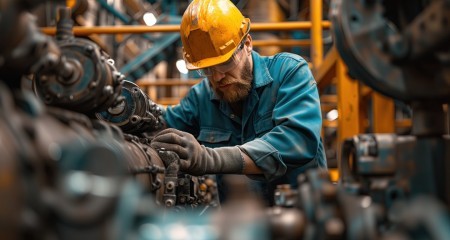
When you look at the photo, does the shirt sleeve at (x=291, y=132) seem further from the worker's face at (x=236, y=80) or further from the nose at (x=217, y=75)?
the nose at (x=217, y=75)

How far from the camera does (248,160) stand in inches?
109

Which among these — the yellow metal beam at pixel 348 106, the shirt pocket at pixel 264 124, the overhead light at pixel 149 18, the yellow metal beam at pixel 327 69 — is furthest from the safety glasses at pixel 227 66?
the overhead light at pixel 149 18

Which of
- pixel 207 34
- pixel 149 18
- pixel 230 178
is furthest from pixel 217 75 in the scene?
pixel 149 18

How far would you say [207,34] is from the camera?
9.81 ft

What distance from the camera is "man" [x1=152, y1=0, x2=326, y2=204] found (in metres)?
2.72

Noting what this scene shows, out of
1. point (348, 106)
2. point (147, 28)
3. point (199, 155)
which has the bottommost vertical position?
point (199, 155)

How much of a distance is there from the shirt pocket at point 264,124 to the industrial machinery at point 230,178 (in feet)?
3.69

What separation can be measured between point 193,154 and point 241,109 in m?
0.89

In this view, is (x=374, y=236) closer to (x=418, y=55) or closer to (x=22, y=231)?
(x=418, y=55)

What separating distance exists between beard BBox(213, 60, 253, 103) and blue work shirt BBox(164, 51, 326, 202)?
0.13ft

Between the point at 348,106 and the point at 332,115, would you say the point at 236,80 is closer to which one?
the point at 348,106

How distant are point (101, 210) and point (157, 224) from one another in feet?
0.46

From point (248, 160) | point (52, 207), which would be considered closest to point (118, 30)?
point (248, 160)

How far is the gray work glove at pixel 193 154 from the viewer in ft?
8.26
